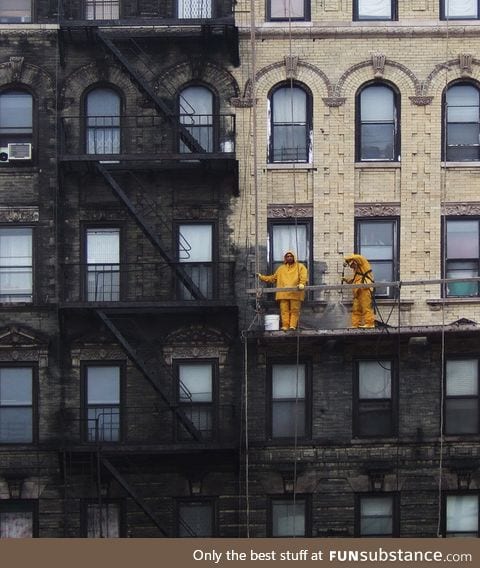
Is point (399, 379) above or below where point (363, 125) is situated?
below

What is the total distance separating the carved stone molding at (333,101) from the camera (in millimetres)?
33469

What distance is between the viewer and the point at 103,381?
33.4 meters

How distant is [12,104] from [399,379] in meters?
8.96

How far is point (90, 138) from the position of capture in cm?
3356

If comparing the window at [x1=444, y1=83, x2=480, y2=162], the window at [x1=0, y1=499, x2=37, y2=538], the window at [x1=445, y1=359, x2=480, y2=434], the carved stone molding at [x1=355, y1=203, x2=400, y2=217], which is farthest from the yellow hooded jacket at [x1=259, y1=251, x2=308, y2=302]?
the window at [x1=0, y1=499, x2=37, y2=538]

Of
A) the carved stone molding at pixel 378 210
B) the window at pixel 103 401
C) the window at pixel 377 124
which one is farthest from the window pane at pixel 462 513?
the window at pixel 377 124

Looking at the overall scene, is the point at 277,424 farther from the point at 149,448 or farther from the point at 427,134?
the point at 427,134

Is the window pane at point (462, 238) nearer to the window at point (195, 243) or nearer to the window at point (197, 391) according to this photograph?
the window at point (195, 243)

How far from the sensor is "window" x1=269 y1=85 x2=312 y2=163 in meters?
33.6

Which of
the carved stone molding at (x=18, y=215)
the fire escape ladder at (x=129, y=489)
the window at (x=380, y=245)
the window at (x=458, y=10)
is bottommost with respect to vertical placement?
the fire escape ladder at (x=129, y=489)

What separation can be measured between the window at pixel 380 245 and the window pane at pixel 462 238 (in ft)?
3.35

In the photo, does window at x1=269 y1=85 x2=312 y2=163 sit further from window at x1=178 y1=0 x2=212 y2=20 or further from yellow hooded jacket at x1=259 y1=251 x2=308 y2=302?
yellow hooded jacket at x1=259 y1=251 x2=308 y2=302

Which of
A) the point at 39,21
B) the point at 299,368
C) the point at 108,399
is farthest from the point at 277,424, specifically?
the point at 39,21

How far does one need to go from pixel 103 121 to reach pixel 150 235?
2.63 m
